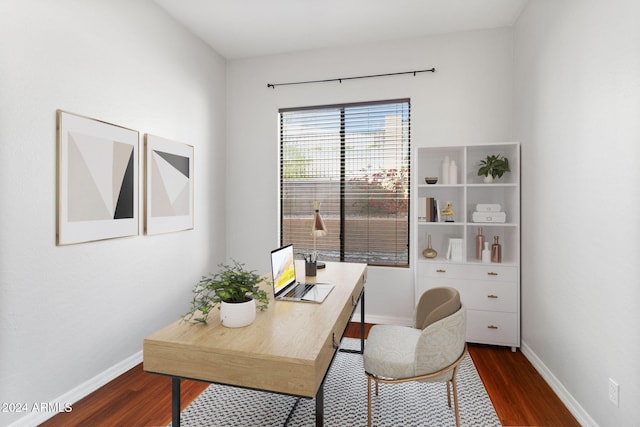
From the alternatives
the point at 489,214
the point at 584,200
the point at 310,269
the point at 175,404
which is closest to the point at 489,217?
the point at 489,214

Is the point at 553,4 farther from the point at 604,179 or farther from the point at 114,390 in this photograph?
the point at 114,390

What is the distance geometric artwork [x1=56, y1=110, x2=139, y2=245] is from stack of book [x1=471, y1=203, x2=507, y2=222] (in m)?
2.82

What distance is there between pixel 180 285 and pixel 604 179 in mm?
3169

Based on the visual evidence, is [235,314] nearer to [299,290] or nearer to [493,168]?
[299,290]

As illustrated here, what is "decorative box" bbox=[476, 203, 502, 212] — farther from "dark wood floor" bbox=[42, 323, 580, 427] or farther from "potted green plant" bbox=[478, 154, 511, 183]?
"dark wood floor" bbox=[42, 323, 580, 427]

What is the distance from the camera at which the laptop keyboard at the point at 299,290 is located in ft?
6.21

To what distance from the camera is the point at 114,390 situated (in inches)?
88.4

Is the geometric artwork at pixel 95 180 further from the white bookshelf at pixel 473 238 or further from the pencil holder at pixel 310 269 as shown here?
the white bookshelf at pixel 473 238

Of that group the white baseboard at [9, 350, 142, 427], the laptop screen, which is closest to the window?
the laptop screen

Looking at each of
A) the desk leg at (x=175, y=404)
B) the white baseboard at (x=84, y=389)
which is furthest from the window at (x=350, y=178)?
the desk leg at (x=175, y=404)

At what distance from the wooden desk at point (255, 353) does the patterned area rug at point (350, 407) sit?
2.36 feet

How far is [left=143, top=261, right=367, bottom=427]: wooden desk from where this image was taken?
1160 millimetres

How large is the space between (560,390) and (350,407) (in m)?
1.36

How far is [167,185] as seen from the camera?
2855 millimetres
